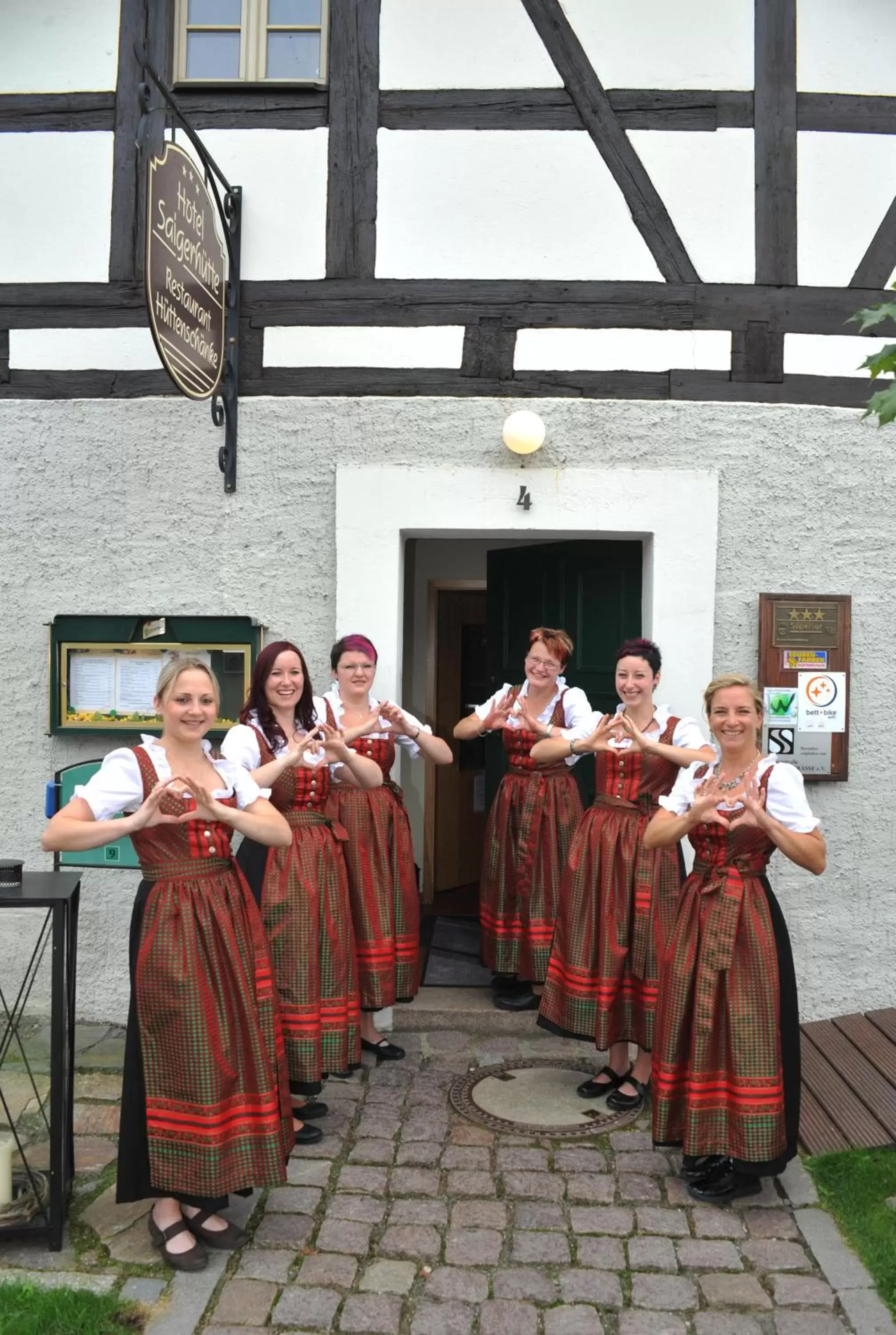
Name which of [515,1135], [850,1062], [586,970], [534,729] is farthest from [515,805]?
[850,1062]

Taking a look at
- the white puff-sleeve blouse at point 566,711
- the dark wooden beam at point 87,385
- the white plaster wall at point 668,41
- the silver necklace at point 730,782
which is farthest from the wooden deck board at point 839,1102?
the white plaster wall at point 668,41

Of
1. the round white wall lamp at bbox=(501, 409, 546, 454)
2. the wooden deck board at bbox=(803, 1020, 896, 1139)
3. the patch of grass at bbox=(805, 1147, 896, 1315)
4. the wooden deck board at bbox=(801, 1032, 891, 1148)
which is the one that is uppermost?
the round white wall lamp at bbox=(501, 409, 546, 454)

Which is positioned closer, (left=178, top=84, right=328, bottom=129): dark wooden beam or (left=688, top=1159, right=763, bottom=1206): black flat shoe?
(left=688, top=1159, right=763, bottom=1206): black flat shoe

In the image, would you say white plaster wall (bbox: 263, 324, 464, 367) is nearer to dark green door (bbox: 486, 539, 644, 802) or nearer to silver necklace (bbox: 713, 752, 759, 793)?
dark green door (bbox: 486, 539, 644, 802)

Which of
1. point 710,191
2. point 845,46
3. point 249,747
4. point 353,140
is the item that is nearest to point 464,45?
point 353,140

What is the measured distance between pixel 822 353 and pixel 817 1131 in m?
3.32

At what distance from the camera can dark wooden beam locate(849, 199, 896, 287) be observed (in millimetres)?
4922

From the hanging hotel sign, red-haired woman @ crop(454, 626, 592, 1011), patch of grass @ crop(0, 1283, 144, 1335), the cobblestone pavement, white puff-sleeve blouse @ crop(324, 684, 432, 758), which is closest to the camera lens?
patch of grass @ crop(0, 1283, 144, 1335)

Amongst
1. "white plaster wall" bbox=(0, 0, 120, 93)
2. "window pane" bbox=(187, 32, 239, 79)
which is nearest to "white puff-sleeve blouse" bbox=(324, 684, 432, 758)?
"window pane" bbox=(187, 32, 239, 79)

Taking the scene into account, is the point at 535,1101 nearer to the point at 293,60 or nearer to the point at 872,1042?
the point at 872,1042

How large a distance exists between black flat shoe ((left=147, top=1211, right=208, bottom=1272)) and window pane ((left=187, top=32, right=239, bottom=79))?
4.80m

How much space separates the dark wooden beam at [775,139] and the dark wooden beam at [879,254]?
301 millimetres

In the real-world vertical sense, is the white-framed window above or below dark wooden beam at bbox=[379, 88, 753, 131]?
above

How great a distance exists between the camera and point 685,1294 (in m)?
2.93
